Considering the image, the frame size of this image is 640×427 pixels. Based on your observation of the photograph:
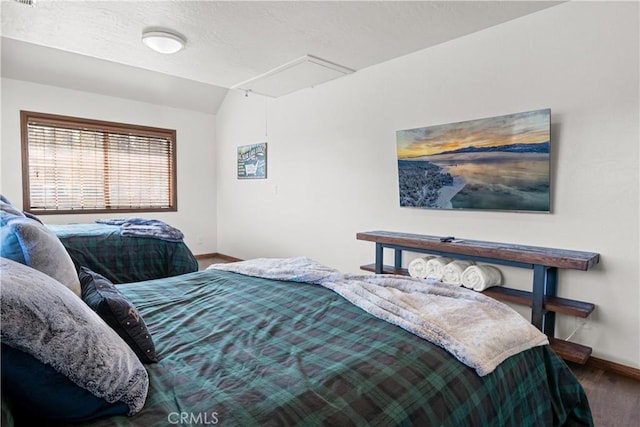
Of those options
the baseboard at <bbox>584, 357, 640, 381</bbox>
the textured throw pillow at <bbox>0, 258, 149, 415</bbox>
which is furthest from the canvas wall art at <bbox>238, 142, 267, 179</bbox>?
the textured throw pillow at <bbox>0, 258, 149, 415</bbox>

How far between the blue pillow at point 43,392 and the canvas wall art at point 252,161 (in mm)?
4528

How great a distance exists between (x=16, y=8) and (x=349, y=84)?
9.33ft

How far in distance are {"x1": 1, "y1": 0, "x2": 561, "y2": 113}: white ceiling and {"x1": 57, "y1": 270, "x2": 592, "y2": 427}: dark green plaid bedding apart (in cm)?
208

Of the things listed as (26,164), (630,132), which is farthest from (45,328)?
(26,164)

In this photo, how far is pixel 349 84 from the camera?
4.08 meters

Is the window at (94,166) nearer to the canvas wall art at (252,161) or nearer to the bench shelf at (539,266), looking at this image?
the canvas wall art at (252,161)

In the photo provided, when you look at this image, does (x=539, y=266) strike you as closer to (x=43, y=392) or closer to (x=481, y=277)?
(x=481, y=277)

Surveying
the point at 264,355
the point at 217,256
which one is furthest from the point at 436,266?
the point at 217,256

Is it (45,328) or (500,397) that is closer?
(45,328)

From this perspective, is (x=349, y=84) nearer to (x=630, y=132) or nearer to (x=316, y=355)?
(x=630, y=132)

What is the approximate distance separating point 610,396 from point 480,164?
1712 mm

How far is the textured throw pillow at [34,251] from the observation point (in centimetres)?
127

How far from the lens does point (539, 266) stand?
249cm

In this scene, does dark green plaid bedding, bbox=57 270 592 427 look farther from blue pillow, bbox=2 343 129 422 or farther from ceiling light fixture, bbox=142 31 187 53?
ceiling light fixture, bbox=142 31 187 53
